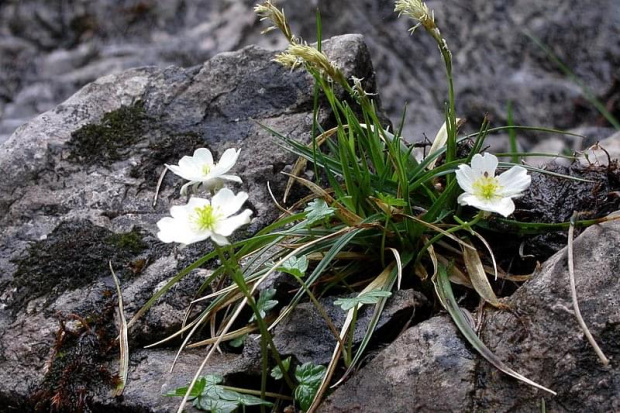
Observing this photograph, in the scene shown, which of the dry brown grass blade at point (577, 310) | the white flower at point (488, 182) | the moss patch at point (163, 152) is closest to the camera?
the dry brown grass blade at point (577, 310)

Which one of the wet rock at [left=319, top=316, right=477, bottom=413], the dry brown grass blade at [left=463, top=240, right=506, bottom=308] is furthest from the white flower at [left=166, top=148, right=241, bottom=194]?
the dry brown grass blade at [left=463, top=240, right=506, bottom=308]

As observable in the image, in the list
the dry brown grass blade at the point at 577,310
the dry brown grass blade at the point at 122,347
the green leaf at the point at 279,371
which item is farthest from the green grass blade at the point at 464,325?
the dry brown grass blade at the point at 122,347

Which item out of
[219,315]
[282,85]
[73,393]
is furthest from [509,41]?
[73,393]

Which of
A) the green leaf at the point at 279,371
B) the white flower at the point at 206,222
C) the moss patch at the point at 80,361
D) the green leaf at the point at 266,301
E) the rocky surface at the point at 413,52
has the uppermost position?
the white flower at the point at 206,222

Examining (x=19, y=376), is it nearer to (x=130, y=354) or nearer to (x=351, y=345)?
(x=130, y=354)

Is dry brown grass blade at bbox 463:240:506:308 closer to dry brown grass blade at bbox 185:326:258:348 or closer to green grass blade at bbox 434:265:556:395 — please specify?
green grass blade at bbox 434:265:556:395

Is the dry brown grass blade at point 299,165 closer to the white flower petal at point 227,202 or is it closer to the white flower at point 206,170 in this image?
the white flower at point 206,170

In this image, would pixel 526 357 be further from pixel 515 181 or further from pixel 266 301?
pixel 266 301
